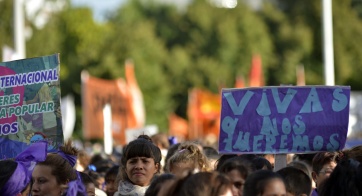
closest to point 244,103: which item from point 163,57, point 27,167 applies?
point 27,167

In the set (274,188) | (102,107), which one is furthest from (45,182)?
(102,107)

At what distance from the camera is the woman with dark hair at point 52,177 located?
320 inches

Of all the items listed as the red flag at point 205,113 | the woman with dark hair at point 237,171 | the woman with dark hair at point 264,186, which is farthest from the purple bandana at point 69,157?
the red flag at point 205,113

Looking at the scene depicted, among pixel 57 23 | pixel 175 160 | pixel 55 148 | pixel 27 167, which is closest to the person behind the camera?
pixel 27 167

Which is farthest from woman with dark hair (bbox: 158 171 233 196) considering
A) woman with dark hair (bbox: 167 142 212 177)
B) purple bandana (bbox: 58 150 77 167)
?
woman with dark hair (bbox: 167 142 212 177)

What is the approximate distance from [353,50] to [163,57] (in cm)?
1107

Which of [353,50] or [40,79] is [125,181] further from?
[353,50]

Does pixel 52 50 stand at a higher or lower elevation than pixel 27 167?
higher

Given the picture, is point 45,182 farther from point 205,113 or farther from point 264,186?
point 205,113

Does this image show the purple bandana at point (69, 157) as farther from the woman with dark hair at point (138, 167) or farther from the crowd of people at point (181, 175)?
the woman with dark hair at point (138, 167)

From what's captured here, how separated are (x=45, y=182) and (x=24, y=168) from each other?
36cm

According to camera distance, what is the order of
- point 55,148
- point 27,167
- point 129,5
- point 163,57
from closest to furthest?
point 27,167 → point 55,148 → point 163,57 → point 129,5

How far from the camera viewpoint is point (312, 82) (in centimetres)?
7025

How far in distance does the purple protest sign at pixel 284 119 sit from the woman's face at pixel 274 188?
1.89 meters
